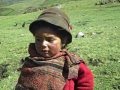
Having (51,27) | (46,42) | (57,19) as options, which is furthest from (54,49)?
(57,19)

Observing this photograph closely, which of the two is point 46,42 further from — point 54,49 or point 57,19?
point 57,19

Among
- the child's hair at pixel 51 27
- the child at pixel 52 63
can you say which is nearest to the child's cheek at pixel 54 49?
the child at pixel 52 63

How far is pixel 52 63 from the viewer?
184 inches

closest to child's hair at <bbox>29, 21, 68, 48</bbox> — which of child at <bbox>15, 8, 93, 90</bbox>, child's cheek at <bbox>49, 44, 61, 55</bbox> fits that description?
child at <bbox>15, 8, 93, 90</bbox>

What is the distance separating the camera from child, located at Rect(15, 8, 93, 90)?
458 centimetres

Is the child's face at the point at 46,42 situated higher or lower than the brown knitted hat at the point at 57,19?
lower

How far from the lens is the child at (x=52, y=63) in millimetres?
4582

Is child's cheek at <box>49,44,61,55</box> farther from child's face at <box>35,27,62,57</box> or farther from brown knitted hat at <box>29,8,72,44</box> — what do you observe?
brown knitted hat at <box>29,8,72,44</box>

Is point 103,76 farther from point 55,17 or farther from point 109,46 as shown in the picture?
point 55,17

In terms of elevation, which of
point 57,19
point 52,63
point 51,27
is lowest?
point 52,63

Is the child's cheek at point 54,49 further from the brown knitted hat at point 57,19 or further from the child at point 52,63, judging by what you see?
the brown knitted hat at point 57,19

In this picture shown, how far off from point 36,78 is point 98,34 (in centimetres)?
1149

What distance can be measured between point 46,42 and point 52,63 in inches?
10.8

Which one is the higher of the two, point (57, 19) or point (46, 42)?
point (57, 19)
